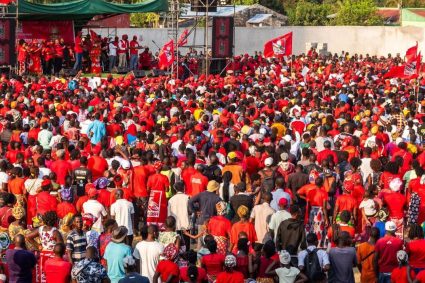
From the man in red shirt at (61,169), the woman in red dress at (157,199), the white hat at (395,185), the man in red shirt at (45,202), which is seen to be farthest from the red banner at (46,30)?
the white hat at (395,185)

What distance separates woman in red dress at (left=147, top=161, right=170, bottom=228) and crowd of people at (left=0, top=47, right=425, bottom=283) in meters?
0.02

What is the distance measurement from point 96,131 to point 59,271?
321 inches

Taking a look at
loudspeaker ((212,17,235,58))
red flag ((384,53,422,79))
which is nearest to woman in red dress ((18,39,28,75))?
loudspeaker ((212,17,235,58))

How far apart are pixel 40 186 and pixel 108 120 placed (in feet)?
18.4

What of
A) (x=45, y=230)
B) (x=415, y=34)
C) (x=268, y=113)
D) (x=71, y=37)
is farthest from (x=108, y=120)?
(x=415, y=34)

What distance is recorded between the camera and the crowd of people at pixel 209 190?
37.9 feet

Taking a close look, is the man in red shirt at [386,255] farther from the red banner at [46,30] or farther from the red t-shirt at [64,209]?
the red banner at [46,30]

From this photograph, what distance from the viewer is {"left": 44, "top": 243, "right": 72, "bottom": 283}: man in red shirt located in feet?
35.9

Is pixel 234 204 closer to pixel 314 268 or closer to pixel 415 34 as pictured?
pixel 314 268

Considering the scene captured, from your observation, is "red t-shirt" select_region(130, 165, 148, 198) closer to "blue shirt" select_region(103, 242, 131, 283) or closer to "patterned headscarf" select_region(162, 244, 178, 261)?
"blue shirt" select_region(103, 242, 131, 283)

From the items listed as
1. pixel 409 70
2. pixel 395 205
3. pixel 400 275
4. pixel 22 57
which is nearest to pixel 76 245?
pixel 400 275

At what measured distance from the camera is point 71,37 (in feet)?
131

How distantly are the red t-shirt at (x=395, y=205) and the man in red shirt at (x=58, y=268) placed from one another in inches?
186

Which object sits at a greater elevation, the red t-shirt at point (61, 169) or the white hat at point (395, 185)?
the white hat at point (395, 185)
